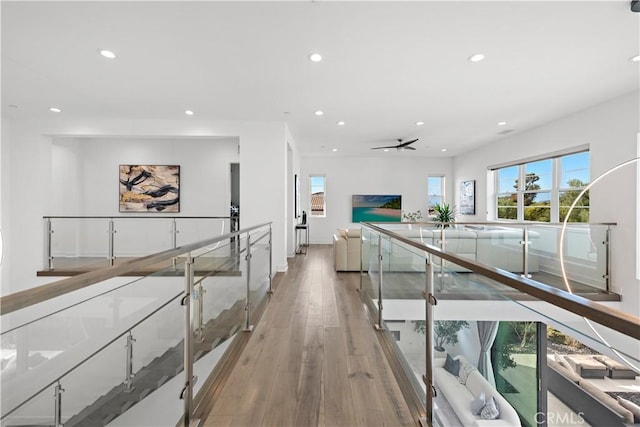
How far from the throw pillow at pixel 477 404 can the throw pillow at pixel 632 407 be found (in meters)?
1.06

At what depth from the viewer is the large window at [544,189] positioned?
4.86 meters

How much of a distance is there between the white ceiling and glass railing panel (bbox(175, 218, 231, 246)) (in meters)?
1.90

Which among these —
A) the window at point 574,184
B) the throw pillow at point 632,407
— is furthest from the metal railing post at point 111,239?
the window at point 574,184

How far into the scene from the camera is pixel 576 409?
985 millimetres

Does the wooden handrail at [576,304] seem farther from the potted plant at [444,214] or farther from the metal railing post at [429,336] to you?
the potted plant at [444,214]

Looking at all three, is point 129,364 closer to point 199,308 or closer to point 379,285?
point 199,308

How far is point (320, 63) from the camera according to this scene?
2.90 metres

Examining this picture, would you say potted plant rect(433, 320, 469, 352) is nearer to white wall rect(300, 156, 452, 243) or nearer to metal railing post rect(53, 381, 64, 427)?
metal railing post rect(53, 381, 64, 427)

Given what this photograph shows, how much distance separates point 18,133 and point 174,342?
236 inches

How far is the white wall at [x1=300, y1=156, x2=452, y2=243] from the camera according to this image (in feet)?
28.7

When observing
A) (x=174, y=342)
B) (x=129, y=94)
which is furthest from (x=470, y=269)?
(x=129, y=94)

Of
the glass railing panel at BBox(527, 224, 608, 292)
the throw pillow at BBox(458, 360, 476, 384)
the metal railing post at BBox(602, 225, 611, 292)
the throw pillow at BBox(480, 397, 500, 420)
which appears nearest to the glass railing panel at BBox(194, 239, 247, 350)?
the throw pillow at BBox(458, 360, 476, 384)

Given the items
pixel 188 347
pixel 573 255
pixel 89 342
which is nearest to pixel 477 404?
pixel 188 347

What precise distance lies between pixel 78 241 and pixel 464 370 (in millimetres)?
6999
